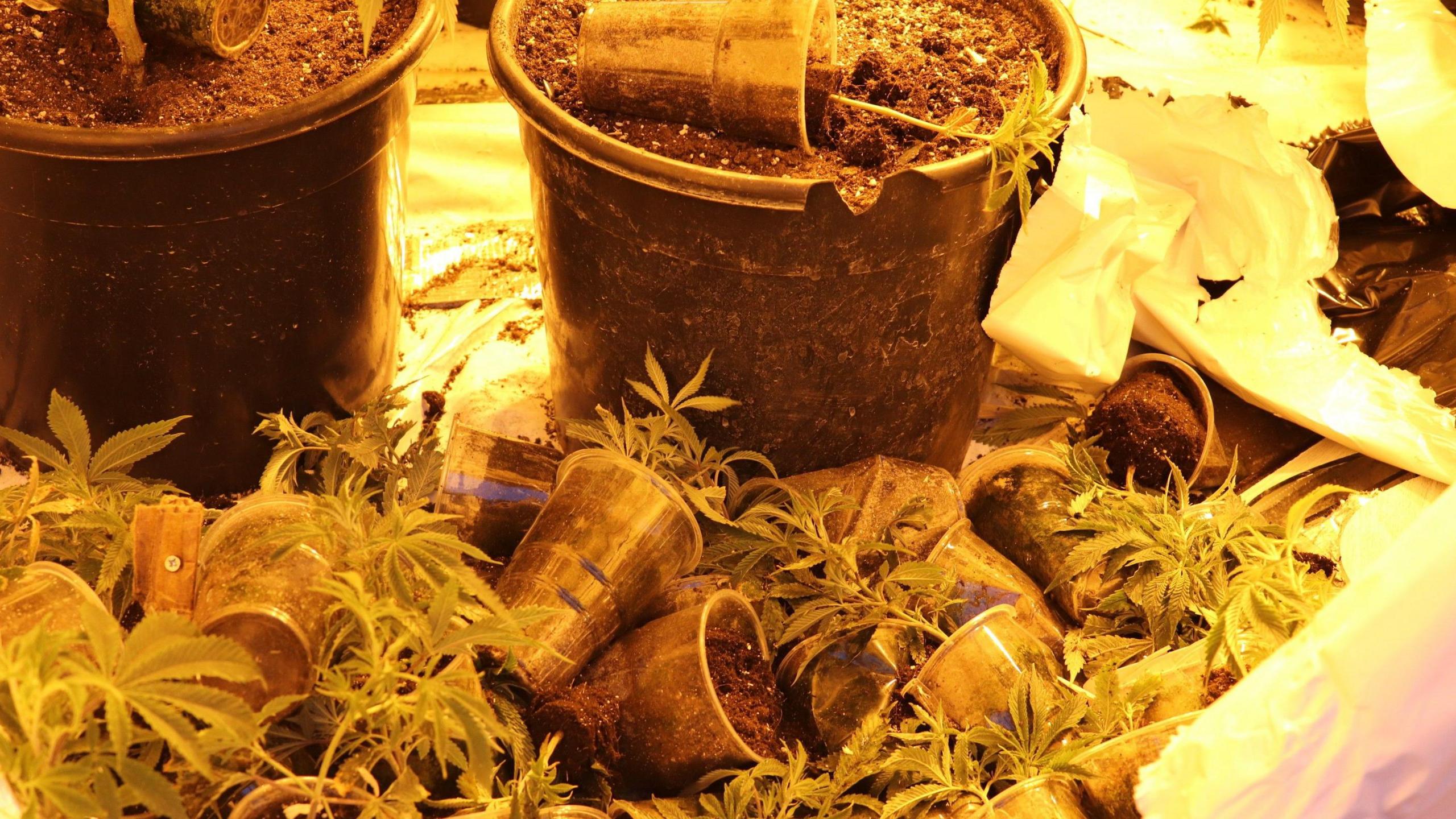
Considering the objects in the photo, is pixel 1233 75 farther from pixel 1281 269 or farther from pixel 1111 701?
pixel 1111 701

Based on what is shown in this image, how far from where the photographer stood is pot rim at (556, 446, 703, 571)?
5.29ft

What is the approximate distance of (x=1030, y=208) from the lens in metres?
1.95

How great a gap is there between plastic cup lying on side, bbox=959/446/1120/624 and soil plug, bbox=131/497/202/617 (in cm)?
118

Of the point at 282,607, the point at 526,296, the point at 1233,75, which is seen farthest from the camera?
the point at 1233,75

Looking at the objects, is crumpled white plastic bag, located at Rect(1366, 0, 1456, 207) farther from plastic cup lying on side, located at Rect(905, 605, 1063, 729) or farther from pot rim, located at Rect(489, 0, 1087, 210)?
plastic cup lying on side, located at Rect(905, 605, 1063, 729)

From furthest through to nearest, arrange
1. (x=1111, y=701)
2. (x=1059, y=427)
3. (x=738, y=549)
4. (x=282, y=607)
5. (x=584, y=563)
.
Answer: (x=1059, y=427) < (x=738, y=549) < (x=584, y=563) < (x=1111, y=701) < (x=282, y=607)

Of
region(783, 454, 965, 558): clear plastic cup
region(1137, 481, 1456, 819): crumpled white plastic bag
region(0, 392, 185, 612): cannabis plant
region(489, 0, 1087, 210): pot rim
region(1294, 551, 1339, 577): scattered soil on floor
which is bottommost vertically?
region(1294, 551, 1339, 577): scattered soil on floor

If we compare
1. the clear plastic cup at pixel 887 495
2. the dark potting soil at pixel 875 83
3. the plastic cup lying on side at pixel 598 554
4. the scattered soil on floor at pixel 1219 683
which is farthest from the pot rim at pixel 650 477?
the scattered soil on floor at pixel 1219 683

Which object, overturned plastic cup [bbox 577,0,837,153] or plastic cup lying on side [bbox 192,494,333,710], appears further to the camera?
overturned plastic cup [bbox 577,0,837,153]

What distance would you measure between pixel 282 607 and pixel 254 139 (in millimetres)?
804

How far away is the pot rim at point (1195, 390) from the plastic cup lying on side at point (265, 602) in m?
1.39

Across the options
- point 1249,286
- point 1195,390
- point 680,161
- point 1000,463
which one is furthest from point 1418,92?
point 680,161

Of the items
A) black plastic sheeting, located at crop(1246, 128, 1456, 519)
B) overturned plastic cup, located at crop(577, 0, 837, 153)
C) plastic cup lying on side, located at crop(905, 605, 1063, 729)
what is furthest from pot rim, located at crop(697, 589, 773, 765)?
black plastic sheeting, located at crop(1246, 128, 1456, 519)

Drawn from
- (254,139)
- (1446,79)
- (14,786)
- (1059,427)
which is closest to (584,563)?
(14,786)
